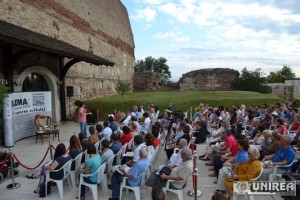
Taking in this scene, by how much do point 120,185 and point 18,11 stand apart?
416 inches

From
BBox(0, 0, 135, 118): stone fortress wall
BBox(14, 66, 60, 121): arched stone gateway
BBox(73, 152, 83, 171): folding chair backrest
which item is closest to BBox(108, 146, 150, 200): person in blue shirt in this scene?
BBox(73, 152, 83, 171): folding chair backrest

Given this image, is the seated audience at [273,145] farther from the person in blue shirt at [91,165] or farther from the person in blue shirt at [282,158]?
the person in blue shirt at [91,165]

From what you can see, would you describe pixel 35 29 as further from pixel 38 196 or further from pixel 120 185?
pixel 120 185

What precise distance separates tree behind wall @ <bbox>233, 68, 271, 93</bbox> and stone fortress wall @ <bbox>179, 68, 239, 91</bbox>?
3.06 feet

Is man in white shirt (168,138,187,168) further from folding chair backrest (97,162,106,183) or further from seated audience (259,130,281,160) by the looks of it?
seated audience (259,130,281,160)

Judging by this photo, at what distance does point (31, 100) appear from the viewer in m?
11.5

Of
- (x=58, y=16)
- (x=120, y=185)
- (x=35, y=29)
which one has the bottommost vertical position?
(x=120, y=185)

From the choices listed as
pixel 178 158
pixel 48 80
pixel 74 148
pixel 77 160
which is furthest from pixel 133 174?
pixel 48 80

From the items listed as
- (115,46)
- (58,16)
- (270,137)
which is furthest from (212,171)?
(115,46)

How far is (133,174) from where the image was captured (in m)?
5.06
